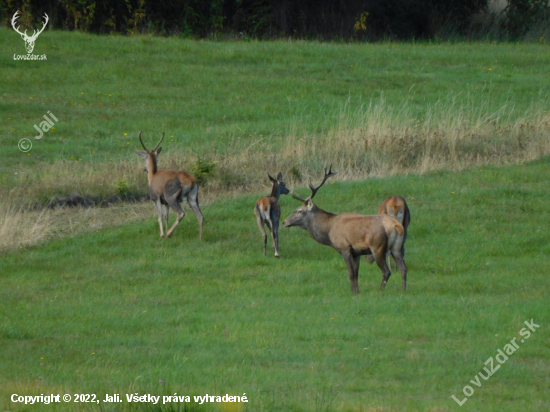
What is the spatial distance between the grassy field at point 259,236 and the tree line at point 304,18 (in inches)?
156

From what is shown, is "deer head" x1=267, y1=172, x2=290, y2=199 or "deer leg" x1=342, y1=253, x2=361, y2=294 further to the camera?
"deer head" x1=267, y1=172, x2=290, y2=199

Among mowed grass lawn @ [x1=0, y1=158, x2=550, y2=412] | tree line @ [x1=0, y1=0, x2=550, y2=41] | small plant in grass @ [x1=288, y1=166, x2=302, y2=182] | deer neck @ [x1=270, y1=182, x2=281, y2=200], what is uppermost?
tree line @ [x1=0, y1=0, x2=550, y2=41]

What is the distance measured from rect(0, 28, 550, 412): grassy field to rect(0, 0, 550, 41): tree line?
156 inches

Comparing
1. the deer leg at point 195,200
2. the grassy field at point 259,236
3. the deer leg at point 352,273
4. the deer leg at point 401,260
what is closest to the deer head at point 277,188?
the grassy field at point 259,236

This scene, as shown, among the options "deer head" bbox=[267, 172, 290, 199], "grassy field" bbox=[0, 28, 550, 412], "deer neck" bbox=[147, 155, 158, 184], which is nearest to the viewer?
"grassy field" bbox=[0, 28, 550, 412]

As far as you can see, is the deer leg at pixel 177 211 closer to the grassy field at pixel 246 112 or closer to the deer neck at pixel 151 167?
the deer neck at pixel 151 167

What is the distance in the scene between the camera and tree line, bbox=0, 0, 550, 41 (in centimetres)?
3512

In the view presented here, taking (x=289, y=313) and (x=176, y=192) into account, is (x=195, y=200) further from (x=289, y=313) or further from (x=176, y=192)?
(x=289, y=313)

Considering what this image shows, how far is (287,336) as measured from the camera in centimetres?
926

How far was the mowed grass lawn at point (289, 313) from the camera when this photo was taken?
7523 millimetres

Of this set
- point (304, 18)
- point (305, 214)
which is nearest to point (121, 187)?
point (305, 214)

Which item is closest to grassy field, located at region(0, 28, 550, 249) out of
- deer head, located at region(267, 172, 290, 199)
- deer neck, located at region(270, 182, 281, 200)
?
deer head, located at region(267, 172, 290, 199)

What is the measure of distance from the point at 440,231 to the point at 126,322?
22.1ft

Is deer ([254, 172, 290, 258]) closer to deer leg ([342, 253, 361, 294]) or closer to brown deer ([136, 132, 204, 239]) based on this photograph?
brown deer ([136, 132, 204, 239])
